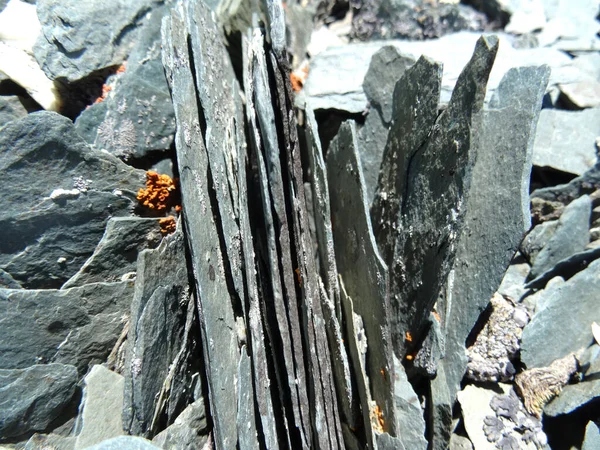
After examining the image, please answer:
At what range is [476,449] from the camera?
1927 millimetres

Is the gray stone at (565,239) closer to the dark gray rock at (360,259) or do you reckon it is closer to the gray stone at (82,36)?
the dark gray rock at (360,259)

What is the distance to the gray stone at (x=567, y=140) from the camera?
8.07 feet

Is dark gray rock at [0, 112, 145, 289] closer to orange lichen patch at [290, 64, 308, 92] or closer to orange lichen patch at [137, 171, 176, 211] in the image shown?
orange lichen patch at [137, 171, 176, 211]

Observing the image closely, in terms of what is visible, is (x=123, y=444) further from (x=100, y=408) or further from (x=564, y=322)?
(x=564, y=322)

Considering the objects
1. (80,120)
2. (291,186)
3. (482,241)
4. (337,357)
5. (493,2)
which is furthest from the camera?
(493,2)

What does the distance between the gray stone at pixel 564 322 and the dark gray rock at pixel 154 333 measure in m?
1.55

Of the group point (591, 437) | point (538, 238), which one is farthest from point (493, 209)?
point (591, 437)

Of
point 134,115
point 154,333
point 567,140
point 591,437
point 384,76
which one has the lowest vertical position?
point 591,437

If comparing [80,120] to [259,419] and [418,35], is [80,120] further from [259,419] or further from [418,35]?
[418,35]

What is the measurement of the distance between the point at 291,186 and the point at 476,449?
1.37 m

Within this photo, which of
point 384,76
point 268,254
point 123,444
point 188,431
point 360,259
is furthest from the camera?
point 384,76

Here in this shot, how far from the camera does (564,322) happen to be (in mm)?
2123

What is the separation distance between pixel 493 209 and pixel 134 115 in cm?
175

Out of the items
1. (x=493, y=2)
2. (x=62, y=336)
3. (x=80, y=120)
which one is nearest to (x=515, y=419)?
(x=62, y=336)
